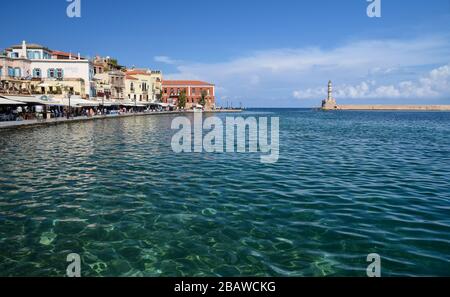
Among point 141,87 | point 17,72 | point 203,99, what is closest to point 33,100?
point 17,72

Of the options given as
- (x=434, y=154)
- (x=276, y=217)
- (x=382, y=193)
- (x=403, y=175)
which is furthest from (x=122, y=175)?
(x=434, y=154)

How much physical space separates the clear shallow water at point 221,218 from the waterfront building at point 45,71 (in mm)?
46742

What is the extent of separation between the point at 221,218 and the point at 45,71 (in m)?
67.4

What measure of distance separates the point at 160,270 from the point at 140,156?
49.2ft

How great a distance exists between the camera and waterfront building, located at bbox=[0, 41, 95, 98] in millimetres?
57438

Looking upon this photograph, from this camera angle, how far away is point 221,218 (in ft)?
32.2

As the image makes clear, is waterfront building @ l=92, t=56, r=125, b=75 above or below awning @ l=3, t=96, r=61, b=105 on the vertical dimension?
above

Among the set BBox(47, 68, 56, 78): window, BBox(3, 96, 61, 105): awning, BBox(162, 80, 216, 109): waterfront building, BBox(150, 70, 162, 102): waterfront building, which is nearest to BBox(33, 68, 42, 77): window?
BBox(47, 68, 56, 78): window

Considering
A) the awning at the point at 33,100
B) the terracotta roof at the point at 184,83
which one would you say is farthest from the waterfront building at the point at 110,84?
the terracotta roof at the point at 184,83

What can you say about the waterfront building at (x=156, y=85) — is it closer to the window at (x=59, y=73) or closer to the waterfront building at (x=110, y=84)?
the waterfront building at (x=110, y=84)

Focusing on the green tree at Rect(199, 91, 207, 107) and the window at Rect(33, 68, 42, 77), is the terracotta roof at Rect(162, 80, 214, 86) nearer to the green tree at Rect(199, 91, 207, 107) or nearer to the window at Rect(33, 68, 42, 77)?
the green tree at Rect(199, 91, 207, 107)

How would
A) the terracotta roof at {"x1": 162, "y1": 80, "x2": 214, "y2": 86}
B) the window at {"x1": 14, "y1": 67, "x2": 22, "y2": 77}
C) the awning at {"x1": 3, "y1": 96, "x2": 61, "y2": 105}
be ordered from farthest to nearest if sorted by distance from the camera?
the terracotta roof at {"x1": 162, "y1": 80, "x2": 214, "y2": 86} → the window at {"x1": 14, "y1": 67, "x2": 22, "y2": 77} → the awning at {"x1": 3, "y1": 96, "x2": 61, "y2": 105}

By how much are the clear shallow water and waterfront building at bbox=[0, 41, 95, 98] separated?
46742 mm
